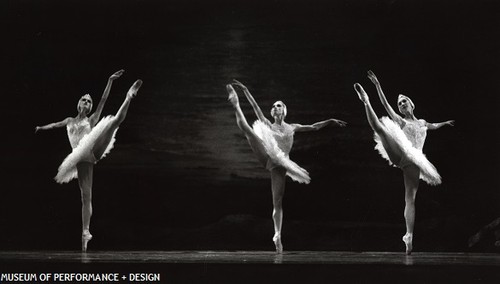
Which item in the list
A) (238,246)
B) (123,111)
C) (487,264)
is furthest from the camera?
(238,246)

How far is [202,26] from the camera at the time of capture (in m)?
6.86

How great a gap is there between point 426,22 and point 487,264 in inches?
97.2

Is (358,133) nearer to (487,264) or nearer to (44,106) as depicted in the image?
(487,264)

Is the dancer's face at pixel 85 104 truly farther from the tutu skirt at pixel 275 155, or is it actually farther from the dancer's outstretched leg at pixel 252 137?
the tutu skirt at pixel 275 155

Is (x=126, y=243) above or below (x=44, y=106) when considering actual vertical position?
below

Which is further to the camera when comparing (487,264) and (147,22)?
(147,22)

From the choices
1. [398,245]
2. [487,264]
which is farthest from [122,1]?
[487,264]

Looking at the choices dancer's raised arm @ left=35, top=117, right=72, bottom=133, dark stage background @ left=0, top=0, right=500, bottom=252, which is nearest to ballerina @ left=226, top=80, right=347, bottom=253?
dark stage background @ left=0, top=0, right=500, bottom=252

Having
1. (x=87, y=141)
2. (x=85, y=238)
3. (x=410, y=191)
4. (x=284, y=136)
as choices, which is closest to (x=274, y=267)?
(x=284, y=136)

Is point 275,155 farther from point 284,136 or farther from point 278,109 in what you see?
point 278,109

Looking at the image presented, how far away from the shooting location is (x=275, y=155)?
618cm

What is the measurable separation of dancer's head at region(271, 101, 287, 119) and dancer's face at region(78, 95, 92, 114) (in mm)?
1690

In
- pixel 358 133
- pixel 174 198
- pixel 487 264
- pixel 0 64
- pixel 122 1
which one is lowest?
pixel 487 264

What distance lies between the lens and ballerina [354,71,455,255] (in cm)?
607
